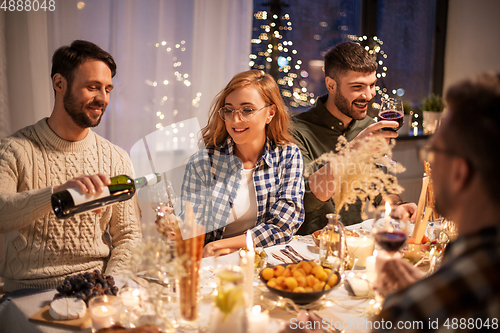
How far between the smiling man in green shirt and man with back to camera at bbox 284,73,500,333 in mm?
1671

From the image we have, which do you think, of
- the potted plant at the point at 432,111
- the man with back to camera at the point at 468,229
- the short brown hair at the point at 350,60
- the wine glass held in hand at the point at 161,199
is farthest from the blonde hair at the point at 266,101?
the potted plant at the point at 432,111

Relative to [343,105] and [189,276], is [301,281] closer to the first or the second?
[189,276]

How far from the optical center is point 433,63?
443 centimetres

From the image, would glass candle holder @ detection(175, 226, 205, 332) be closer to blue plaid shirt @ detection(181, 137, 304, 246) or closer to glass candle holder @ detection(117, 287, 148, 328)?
glass candle holder @ detection(117, 287, 148, 328)

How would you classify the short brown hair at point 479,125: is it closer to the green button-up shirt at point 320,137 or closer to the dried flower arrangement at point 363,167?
the dried flower arrangement at point 363,167

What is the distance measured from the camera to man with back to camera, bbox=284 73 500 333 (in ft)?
2.10

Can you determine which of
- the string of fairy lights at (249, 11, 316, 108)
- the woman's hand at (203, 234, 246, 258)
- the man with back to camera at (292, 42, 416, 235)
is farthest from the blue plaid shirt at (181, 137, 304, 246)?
the string of fairy lights at (249, 11, 316, 108)

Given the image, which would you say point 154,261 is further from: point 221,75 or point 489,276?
point 221,75

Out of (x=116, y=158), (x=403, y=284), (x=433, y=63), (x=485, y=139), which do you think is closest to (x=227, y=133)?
(x=116, y=158)

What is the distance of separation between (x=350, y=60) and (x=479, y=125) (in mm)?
1981

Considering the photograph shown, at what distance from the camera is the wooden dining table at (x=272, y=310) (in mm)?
1041

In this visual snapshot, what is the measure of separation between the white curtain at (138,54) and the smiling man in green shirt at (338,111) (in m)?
0.78

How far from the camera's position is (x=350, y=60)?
8.27 ft

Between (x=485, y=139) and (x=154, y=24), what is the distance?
2.48 m
